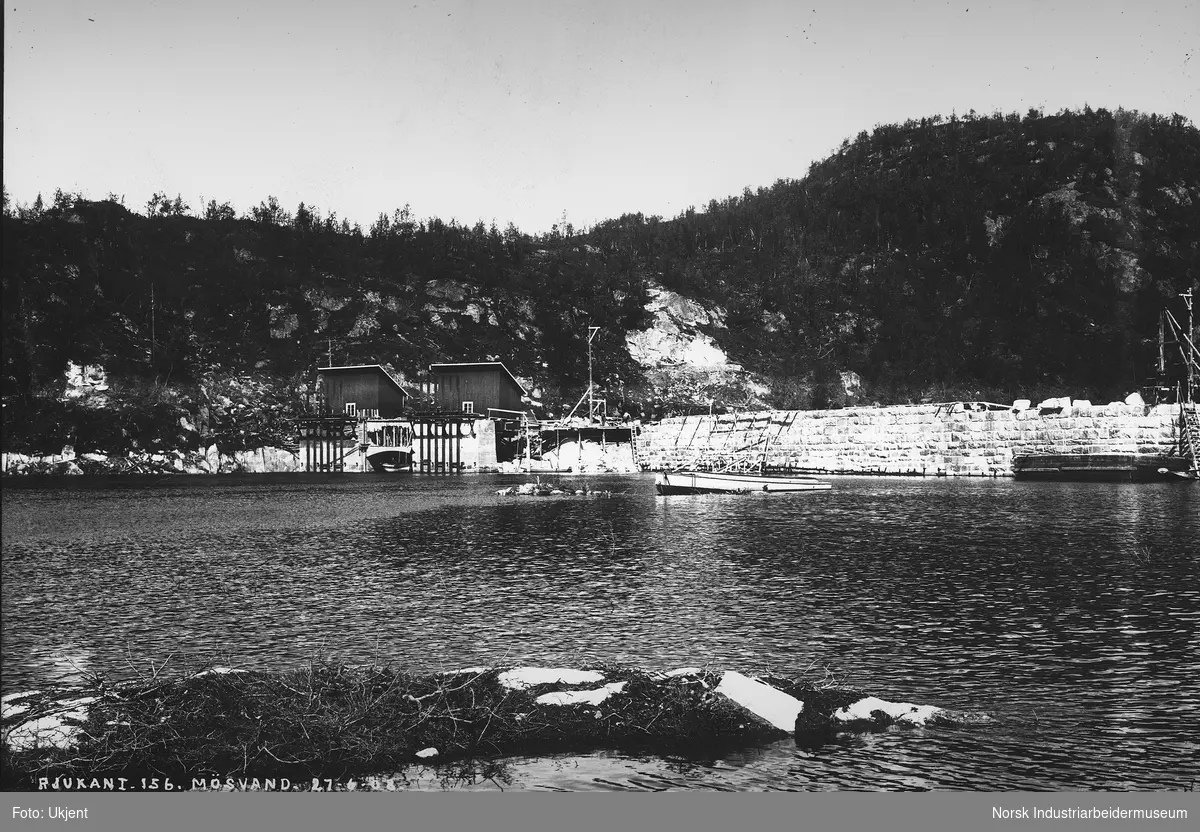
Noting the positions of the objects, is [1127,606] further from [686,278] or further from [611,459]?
[686,278]

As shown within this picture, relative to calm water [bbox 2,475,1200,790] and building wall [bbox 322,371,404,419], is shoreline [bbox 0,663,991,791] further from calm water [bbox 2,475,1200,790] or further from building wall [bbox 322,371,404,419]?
building wall [bbox 322,371,404,419]

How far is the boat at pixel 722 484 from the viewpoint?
6031 centimetres

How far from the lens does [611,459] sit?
98.1 m

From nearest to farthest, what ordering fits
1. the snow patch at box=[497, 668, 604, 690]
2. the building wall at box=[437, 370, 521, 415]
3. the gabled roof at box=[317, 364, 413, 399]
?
the snow patch at box=[497, 668, 604, 690]
the gabled roof at box=[317, 364, 413, 399]
the building wall at box=[437, 370, 521, 415]

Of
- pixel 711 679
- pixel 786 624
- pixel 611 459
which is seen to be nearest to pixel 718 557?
pixel 786 624

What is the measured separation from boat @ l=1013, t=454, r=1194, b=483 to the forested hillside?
153 ft

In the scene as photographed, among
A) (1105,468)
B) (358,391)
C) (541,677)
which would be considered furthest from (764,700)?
(358,391)

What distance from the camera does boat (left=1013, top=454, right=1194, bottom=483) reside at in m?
67.4

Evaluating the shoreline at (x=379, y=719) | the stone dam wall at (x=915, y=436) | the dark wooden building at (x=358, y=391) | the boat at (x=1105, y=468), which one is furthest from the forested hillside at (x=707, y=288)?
the shoreline at (x=379, y=719)

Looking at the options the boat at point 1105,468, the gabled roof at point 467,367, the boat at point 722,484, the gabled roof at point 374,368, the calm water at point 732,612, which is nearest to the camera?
the calm water at point 732,612

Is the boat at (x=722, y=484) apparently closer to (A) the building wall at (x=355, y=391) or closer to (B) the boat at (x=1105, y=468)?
(B) the boat at (x=1105, y=468)

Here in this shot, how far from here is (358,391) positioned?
102 meters

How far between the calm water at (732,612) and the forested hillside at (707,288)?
7260 centimetres

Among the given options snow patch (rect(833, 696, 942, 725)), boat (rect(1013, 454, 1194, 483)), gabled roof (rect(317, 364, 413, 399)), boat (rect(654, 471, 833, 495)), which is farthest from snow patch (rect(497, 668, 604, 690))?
gabled roof (rect(317, 364, 413, 399))
